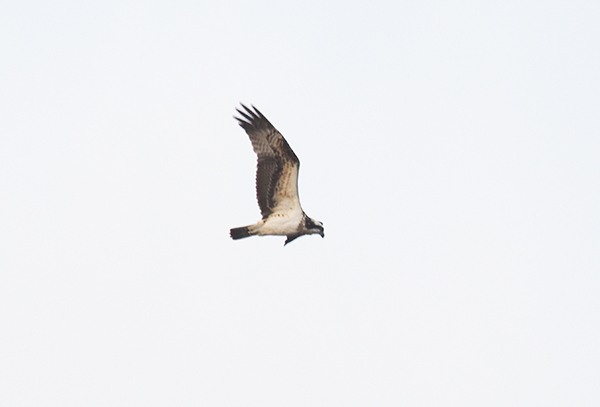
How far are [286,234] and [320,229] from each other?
718 millimetres

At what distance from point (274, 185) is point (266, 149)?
0.78m

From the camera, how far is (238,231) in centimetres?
7588

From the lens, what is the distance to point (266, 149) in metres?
75.5

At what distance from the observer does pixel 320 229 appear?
250 feet

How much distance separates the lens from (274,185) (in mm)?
75688

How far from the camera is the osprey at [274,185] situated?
75438mm

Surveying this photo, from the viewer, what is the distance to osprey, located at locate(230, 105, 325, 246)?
75.4 metres

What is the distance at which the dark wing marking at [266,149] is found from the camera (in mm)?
75375

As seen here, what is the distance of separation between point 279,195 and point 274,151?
0.99m

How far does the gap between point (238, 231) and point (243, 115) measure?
243 cm

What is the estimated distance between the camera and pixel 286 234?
250 feet

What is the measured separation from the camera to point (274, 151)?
247 feet

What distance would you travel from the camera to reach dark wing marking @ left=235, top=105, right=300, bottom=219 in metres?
75.4

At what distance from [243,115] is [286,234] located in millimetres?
2699
